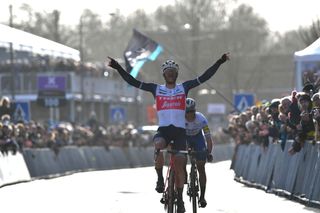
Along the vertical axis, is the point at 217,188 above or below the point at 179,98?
below

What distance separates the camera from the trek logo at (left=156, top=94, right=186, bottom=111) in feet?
48.1

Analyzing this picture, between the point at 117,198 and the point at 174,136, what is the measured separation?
597cm

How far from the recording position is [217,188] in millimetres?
24359

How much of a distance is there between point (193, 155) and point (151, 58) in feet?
83.3

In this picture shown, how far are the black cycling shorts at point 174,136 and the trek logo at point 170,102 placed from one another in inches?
10.6

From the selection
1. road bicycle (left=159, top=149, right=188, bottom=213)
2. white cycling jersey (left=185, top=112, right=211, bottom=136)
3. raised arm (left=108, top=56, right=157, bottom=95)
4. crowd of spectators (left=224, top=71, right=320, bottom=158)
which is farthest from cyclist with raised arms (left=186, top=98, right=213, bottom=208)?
crowd of spectators (left=224, top=71, right=320, bottom=158)

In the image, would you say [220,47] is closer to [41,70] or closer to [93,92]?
[93,92]

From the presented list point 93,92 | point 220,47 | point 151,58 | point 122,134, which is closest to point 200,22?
point 220,47

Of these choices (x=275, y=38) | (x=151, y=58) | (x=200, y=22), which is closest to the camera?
(x=151, y=58)

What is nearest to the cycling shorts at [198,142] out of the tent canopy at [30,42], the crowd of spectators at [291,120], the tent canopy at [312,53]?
the crowd of spectators at [291,120]

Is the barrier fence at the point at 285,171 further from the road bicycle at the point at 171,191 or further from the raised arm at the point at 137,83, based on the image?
the raised arm at the point at 137,83

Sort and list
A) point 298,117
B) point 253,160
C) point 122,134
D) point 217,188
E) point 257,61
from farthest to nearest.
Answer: point 257,61, point 122,134, point 253,160, point 217,188, point 298,117

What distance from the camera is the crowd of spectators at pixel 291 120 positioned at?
18798 mm

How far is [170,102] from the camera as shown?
14.7 metres
